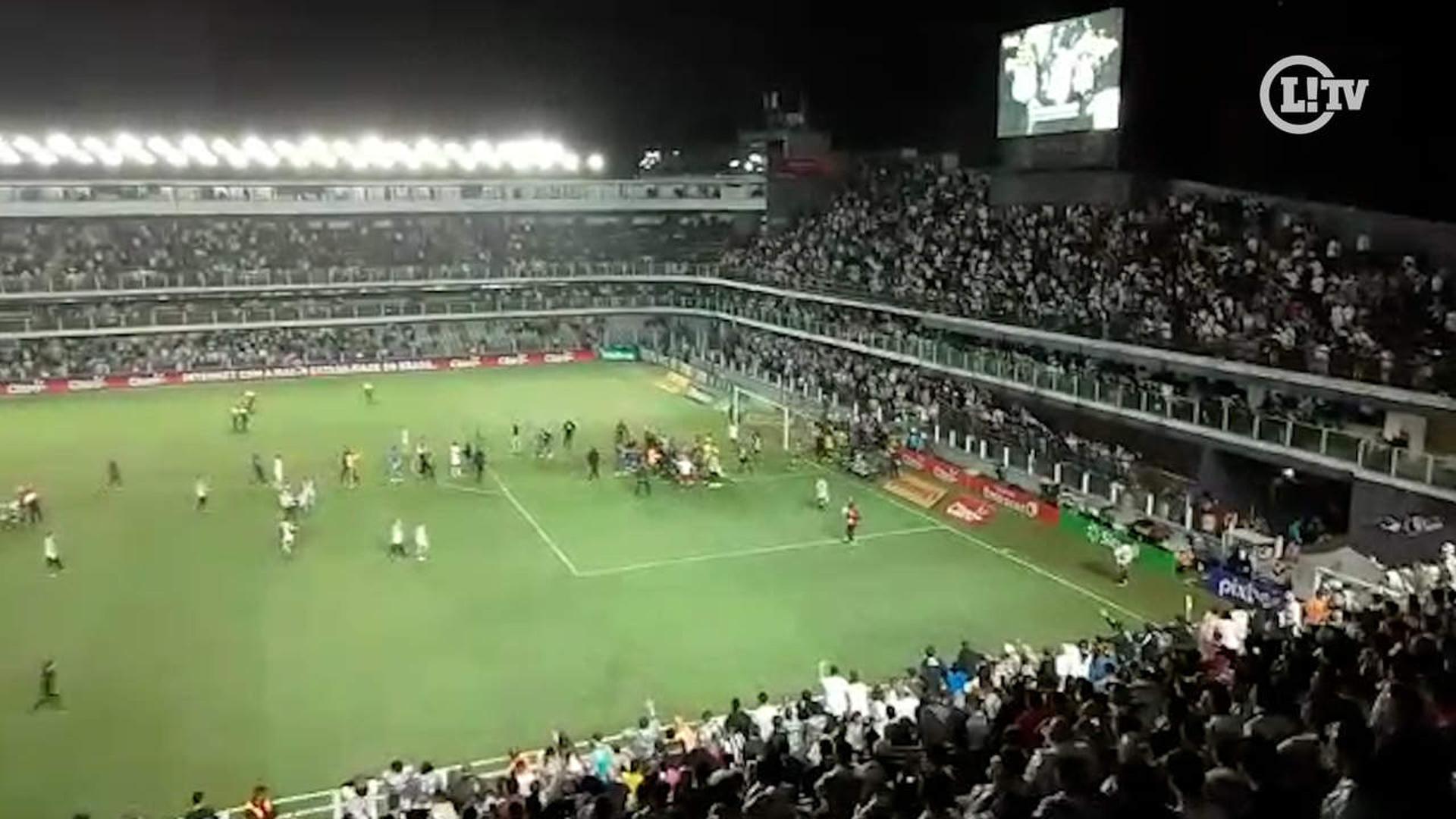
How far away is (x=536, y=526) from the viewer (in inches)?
1289

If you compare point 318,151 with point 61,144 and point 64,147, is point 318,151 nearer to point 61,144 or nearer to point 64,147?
point 64,147

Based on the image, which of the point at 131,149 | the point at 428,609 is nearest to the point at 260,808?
the point at 428,609

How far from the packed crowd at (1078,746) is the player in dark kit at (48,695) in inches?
300

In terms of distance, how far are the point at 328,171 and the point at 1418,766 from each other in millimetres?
61818

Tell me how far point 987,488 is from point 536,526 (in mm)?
12645

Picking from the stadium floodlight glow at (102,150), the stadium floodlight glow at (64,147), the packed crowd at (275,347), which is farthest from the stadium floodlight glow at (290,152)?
the stadium floodlight glow at (64,147)

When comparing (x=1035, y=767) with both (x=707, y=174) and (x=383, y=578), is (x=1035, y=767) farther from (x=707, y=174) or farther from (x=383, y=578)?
(x=707, y=174)

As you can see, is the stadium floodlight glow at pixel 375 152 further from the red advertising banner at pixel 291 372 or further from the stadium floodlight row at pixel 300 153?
the red advertising banner at pixel 291 372

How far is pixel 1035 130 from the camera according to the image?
145ft

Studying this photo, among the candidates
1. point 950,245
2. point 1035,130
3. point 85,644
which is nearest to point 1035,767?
point 85,644

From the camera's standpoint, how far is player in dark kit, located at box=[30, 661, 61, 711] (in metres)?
A: 20.9

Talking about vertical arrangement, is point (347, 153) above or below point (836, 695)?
above

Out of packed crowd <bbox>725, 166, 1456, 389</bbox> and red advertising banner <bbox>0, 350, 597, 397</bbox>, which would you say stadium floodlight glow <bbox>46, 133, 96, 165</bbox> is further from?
packed crowd <bbox>725, 166, 1456, 389</bbox>

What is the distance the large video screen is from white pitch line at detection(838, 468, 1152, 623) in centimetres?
1490
